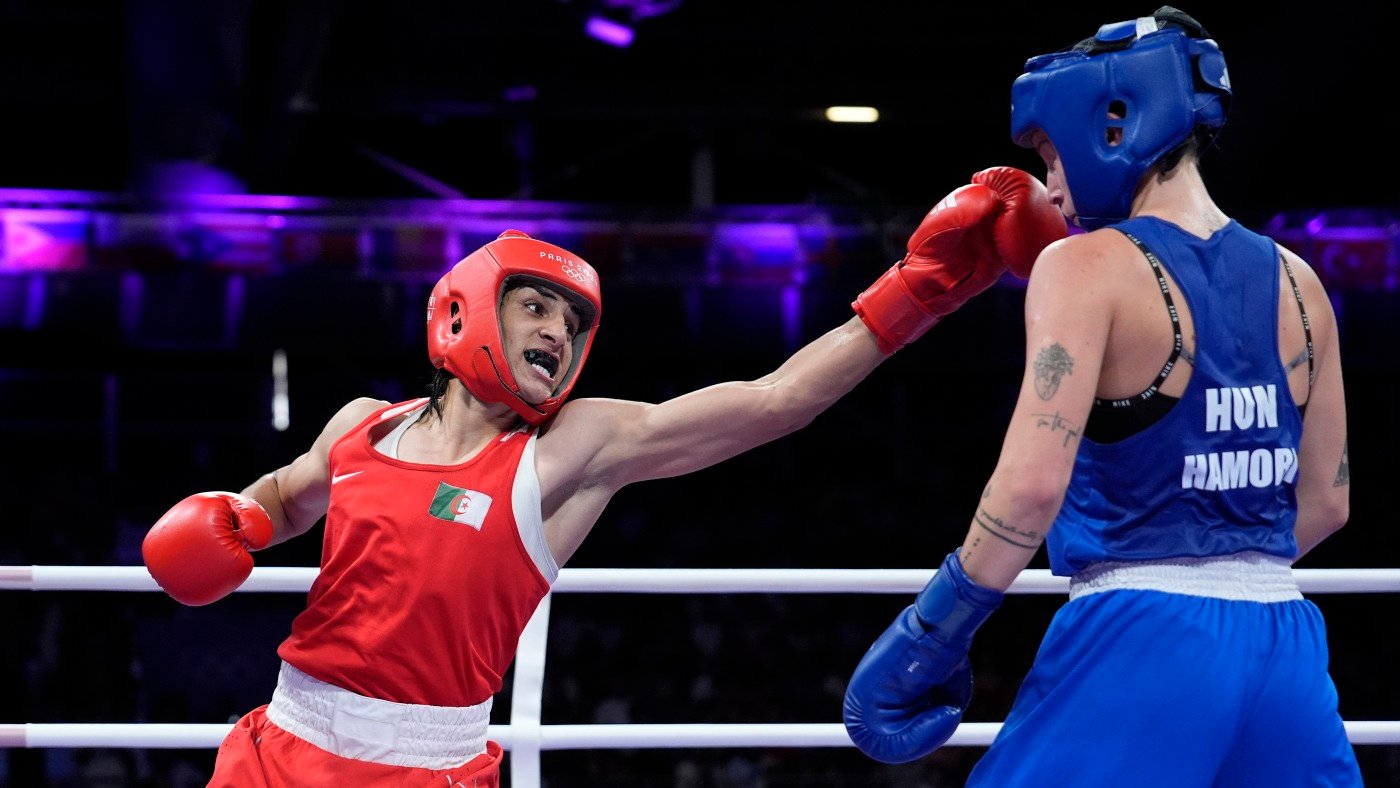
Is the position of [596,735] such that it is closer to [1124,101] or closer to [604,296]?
[1124,101]

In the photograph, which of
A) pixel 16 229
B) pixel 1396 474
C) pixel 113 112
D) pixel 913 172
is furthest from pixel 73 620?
pixel 1396 474

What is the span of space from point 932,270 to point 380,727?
1.16 m

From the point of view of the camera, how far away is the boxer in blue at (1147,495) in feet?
5.14

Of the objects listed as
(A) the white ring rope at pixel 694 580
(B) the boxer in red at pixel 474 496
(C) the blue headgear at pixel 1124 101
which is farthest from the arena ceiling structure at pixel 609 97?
(C) the blue headgear at pixel 1124 101

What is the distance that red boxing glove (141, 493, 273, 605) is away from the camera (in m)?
2.15

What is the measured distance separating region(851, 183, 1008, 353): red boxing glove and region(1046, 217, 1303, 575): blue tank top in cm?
47

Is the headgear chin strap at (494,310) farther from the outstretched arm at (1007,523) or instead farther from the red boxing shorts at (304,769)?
the outstretched arm at (1007,523)

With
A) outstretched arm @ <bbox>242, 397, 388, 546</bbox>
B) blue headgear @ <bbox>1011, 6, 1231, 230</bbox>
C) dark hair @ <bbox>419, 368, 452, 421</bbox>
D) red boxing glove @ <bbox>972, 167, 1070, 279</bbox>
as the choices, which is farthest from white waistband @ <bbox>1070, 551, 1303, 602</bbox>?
outstretched arm @ <bbox>242, 397, 388, 546</bbox>

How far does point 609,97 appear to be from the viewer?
9.21 metres

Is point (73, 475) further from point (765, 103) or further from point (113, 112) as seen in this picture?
point (765, 103)

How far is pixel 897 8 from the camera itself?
8375 mm

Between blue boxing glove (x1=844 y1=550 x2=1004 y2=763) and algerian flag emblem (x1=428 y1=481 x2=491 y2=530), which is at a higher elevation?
algerian flag emblem (x1=428 y1=481 x2=491 y2=530)

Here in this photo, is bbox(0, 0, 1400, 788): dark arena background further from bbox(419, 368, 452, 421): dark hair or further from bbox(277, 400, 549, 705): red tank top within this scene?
bbox(277, 400, 549, 705): red tank top

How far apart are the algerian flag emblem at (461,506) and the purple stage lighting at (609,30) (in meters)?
6.24
